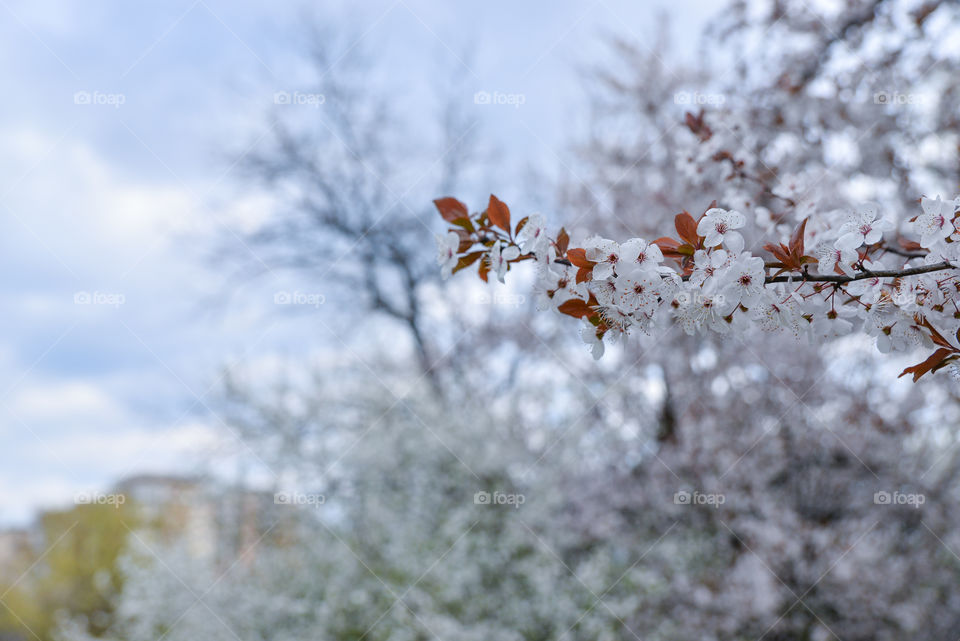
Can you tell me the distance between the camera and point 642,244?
3.20 feet

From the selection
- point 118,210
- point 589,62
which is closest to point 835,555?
point 589,62

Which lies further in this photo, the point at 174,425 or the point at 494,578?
the point at 174,425

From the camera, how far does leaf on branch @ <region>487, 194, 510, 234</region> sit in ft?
3.84

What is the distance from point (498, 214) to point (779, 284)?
47cm

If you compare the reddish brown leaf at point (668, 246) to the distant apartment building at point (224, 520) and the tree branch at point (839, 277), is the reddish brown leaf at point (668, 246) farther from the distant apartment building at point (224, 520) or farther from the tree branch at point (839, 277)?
the distant apartment building at point (224, 520)

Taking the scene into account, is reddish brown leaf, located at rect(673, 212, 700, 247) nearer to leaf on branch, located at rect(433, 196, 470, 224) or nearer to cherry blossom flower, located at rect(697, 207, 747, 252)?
cherry blossom flower, located at rect(697, 207, 747, 252)

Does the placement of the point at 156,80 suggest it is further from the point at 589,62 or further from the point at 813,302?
the point at 813,302

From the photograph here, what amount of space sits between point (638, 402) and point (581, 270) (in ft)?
13.0

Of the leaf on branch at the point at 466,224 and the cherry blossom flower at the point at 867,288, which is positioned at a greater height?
the leaf on branch at the point at 466,224

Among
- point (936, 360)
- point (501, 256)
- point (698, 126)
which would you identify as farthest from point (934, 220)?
→ point (698, 126)

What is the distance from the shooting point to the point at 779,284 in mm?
1028

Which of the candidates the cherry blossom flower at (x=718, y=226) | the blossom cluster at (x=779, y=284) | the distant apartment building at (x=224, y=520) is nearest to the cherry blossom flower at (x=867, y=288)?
the blossom cluster at (x=779, y=284)

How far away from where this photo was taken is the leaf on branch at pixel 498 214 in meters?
1.17

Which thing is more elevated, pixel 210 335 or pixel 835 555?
pixel 210 335
